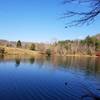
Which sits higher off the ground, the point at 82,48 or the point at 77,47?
the point at 77,47

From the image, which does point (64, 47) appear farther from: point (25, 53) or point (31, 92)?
point (31, 92)

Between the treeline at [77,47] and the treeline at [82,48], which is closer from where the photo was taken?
the treeline at [77,47]

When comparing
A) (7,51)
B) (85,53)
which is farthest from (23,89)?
(85,53)

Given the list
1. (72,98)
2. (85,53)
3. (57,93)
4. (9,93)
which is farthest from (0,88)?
(85,53)

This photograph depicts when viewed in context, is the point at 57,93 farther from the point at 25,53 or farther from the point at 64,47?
the point at 64,47

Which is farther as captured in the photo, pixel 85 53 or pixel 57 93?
pixel 85 53

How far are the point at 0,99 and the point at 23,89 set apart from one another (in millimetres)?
4657

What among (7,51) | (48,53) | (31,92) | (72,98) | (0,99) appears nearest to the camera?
(0,99)

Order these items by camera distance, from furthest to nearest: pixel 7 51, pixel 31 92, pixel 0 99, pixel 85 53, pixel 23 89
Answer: pixel 85 53 → pixel 7 51 → pixel 23 89 → pixel 31 92 → pixel 0 99

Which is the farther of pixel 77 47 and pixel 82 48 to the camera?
pixel 77 47

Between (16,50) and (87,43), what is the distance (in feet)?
192

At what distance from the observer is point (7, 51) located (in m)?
117

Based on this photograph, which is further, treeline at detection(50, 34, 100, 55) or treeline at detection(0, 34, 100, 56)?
treeline at detection(50, 34, 100, 55)

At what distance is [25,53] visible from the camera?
123000 millimetres
